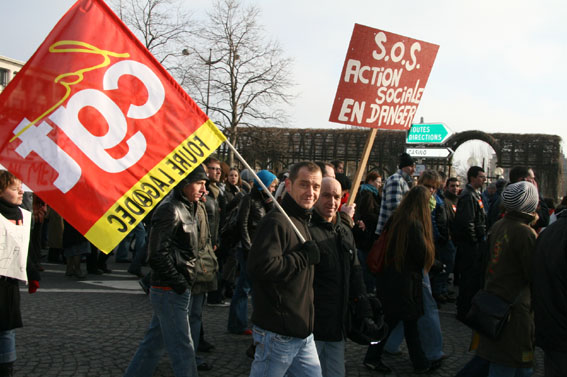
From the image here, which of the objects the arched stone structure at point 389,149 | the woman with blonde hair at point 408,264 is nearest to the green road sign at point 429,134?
the woman with blonde hair at point 408,264

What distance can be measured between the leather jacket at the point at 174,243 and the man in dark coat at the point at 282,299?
94cm

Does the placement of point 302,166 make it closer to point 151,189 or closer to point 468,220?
point 151,189

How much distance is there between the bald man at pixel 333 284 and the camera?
3.00 metres

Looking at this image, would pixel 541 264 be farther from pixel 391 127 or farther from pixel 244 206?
pixel 244 206

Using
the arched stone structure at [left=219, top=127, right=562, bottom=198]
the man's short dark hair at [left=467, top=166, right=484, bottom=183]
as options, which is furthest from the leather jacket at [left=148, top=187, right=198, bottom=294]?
the arched stone structure at [left=219, top=127, right=562, bottom=198]

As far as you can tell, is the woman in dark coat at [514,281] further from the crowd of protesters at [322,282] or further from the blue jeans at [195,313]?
the blue jeans at [195,313]

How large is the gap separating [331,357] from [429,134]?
53.7 feet

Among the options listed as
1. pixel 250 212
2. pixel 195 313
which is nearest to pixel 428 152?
pixel 250 212

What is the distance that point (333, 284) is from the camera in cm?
301

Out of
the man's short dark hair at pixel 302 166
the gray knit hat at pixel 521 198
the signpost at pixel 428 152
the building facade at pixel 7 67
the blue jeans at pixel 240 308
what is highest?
the building facade at pixel 7 67

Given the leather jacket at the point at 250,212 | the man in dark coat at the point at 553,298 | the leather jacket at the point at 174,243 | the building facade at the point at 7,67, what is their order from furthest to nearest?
the building facade at the point at 7,67
the leather jacket at the point at 250,212
the leather jacket at the point at 174,243
the man in dark coat at the point at 553,298

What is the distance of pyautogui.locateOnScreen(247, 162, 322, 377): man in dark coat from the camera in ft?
8.66

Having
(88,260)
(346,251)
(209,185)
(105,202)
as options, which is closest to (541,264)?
(346,251)

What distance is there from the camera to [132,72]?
2979mm
